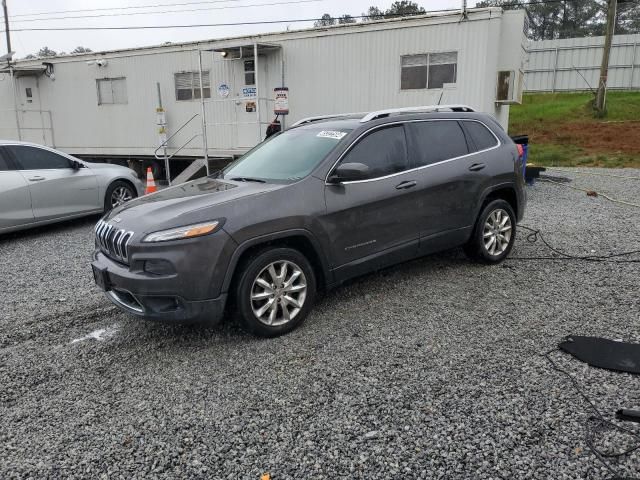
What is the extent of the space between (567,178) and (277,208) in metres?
11.2

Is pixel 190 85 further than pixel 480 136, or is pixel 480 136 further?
pixel 190 85

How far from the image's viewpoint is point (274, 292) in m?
4.04

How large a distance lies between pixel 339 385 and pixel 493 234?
10.0 ft

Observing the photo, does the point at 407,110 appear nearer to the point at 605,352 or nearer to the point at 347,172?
the point at 347,172

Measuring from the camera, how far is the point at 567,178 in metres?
13.1

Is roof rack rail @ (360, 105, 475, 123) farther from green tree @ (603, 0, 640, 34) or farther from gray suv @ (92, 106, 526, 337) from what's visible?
green tree @ (603, 0, 640, 34)

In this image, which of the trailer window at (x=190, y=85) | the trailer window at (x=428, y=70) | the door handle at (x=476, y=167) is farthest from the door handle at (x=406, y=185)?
the trailer window at (x=190, y=85)

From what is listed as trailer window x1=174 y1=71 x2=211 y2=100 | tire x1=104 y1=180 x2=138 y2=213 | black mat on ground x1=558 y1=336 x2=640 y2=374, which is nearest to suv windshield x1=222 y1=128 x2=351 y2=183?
black mat on ground x1=558 y1=336 x2=640 y2=374

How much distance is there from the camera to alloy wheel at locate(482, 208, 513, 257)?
5695mm

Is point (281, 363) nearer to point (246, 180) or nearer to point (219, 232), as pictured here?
point (219, 232)

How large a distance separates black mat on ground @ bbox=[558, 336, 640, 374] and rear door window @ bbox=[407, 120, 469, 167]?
208cm

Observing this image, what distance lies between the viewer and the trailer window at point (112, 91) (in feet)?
47.9

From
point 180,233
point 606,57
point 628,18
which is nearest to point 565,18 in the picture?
point 628,18

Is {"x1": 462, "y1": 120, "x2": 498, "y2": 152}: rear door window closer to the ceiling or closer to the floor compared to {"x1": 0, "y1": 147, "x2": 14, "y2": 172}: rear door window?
closer to the ceiling
